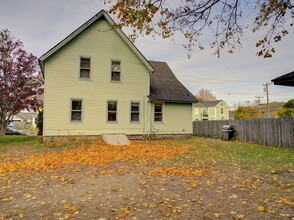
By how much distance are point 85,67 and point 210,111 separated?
47802 millimetres

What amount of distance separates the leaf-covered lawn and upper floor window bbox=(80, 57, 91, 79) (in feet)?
25.6

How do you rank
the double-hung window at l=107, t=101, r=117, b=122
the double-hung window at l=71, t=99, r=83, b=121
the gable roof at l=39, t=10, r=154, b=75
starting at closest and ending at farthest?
the gable roof at l=39, t=10, r=154, b=75 < the double-hung window at l=71, t=99, r=83, b=121 < the double-hung window at l=107, t=101, r=117, b=122

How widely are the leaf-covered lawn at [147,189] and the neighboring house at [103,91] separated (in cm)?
616

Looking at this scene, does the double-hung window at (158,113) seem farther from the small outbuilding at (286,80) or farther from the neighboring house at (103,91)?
the small outbuilding at (286,80)

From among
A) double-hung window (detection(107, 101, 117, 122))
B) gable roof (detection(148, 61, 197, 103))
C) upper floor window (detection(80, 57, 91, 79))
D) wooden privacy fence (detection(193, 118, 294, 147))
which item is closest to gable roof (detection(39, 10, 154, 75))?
upper floor window (detection(80, 57, 91, 79))

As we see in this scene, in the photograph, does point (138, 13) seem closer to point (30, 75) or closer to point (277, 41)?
point (277, 41)

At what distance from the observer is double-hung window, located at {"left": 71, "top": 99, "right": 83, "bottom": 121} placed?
47.7 ft

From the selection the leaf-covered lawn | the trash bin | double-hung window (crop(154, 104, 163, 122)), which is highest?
double-hung window (crop(154, 104, 163, 122))

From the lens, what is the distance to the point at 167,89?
18.1 metres

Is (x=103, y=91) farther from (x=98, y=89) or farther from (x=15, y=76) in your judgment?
(x=15, y=76)

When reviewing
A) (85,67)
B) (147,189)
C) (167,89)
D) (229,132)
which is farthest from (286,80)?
(167,89)

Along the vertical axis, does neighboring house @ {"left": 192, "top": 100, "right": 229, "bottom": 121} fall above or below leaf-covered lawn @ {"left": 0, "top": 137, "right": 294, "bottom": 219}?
above

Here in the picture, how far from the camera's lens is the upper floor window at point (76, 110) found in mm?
14547

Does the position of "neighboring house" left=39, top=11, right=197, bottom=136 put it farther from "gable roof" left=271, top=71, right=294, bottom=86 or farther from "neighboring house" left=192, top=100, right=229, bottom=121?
"neighboring house" left=192, top=100, right=229, bottom=121
